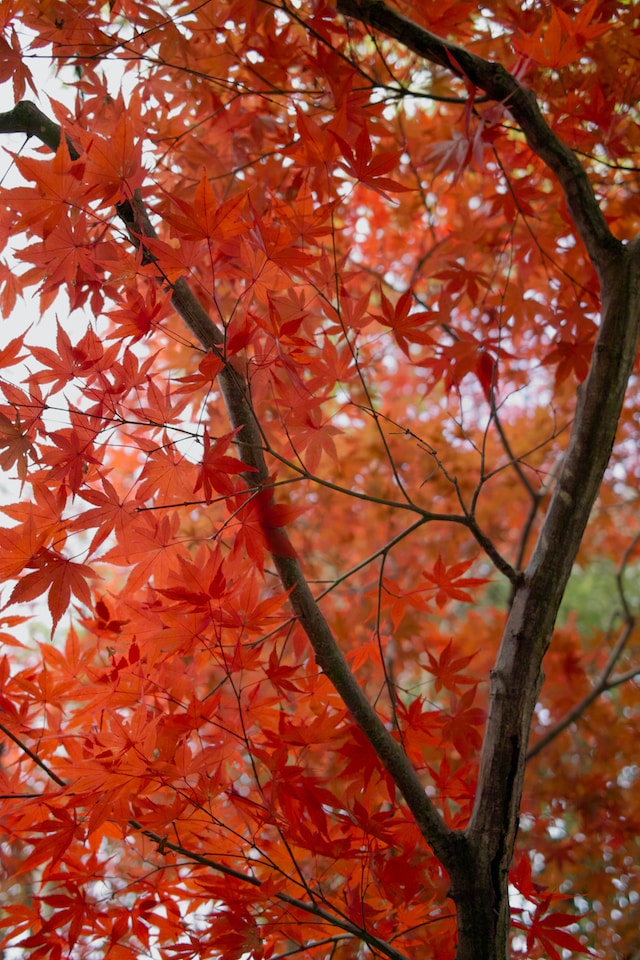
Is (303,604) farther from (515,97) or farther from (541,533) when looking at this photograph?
(515,97)

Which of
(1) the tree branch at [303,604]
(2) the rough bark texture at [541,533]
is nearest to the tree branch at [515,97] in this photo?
(2) the rough bark texture at [541,533]

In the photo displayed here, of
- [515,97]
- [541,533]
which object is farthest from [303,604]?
[515,97]

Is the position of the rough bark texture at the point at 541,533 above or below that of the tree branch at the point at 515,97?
below

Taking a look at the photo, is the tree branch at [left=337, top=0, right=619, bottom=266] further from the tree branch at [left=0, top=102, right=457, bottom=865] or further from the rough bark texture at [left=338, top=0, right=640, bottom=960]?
the tree branch at [left=0, top=102, right=457, bottom=865]

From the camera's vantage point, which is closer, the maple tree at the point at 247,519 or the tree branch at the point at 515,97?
the maple tree at the point at 247,519

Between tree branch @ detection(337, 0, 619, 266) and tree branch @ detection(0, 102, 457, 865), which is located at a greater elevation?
tree branch @ detection(337, 0, 619, 266)

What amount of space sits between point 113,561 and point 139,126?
0.50 metres

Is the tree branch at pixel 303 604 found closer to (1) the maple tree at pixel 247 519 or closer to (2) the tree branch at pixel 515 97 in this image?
(1) the maple tree at pixel 247 519

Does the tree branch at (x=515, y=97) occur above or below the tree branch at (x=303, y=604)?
above

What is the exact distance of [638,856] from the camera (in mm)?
1653

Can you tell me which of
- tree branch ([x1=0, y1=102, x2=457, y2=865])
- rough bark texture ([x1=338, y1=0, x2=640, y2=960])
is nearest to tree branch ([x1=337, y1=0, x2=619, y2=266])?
rough bark texture ([x1=338, y1=0, x2=640, y2=960])

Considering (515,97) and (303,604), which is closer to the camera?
(303,604)

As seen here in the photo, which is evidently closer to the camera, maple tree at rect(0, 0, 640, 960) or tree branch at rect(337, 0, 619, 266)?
maple tree at rect(0, 0, 640, 960)

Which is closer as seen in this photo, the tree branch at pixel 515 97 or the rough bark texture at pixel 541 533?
the rough bark texture at pixel 541 533
